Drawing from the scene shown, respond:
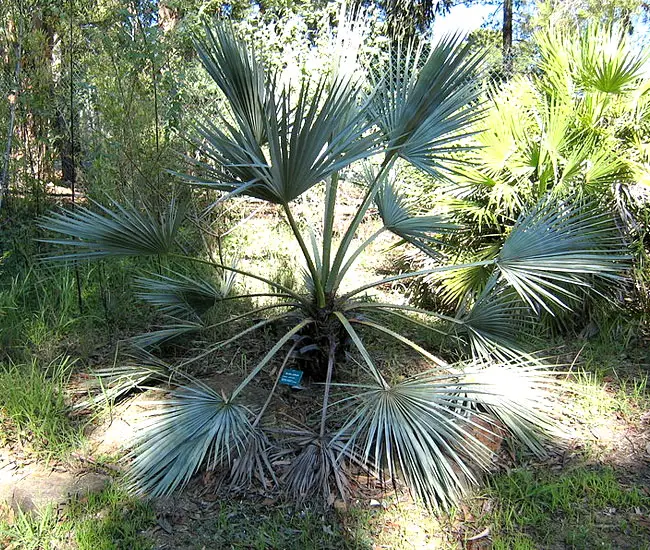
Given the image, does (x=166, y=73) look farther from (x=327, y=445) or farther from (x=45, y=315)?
(x=327, y=445)

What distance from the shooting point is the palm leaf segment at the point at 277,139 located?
88.5 inches

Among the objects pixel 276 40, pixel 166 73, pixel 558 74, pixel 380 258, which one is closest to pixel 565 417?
pixel 558 74

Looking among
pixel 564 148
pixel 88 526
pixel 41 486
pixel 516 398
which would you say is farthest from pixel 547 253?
pixel 41 486

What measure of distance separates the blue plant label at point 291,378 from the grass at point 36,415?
1077 millimetres

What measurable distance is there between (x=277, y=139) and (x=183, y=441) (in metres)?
1.38

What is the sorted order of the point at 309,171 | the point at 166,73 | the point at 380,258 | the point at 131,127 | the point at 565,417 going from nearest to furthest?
the point at 309,171, the point at 565,417, the point at 131,127, the point at 166,73, the point at 380,258

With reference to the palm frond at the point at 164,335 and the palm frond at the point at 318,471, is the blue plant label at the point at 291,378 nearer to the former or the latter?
the palm frond at the point at 318,471

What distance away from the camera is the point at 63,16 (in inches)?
157

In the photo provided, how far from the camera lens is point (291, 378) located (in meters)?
3.05

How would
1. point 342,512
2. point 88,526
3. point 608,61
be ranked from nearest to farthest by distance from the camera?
point 88,526
point 342,512
point 608,61

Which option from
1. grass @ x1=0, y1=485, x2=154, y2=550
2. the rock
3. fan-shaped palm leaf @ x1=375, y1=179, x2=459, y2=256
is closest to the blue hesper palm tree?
grass @ x1=0, y1=485, x2=154, y2=550

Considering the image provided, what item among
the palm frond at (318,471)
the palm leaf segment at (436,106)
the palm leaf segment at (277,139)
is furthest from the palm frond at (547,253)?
the palm frond at (318,471)

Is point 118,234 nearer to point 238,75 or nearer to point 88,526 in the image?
point 238,75

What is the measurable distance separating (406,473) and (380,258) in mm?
3631
